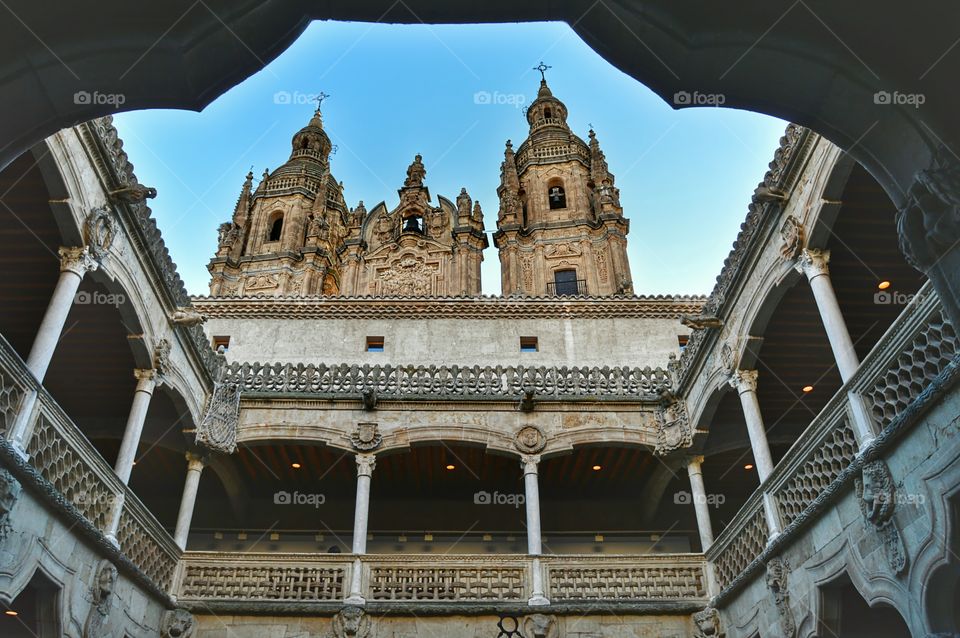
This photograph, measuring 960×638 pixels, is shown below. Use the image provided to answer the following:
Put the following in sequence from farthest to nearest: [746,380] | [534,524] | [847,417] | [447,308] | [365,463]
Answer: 1. [447,308]
2. [365,463]
3. [534,524]
4. [746,380]
5. [847,417]

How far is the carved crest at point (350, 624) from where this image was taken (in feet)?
41.8

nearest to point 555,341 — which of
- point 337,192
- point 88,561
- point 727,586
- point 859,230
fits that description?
point 727,586

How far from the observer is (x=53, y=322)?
→ 30.3 ft

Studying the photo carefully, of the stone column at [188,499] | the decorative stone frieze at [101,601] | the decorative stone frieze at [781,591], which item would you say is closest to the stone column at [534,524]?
the decorative stone frieze at [781,591]

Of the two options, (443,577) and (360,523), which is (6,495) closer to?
(360,523)

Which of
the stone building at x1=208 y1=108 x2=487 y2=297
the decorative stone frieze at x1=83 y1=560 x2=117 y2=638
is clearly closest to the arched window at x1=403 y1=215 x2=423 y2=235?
the stone building at x1=208 y1=108 x2=487 y2=297

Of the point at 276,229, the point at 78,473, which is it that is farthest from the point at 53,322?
the point at 276,229

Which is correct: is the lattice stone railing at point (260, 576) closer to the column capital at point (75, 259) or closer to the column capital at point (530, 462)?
the column capital at point (530, 462)

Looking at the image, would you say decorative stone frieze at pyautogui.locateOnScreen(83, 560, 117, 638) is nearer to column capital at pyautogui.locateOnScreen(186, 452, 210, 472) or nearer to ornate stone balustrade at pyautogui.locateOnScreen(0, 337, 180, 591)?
ornate stone balustrade at pyautogui.locateOnScreen(0, 337, 180, 591)

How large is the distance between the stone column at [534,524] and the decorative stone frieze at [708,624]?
2.75 metres

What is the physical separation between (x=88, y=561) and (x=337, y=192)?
3566 centimetres

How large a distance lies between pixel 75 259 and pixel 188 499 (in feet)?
20.7

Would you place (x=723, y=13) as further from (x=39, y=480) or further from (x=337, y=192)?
(x=337, y=192)

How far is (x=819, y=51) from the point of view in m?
3.25
